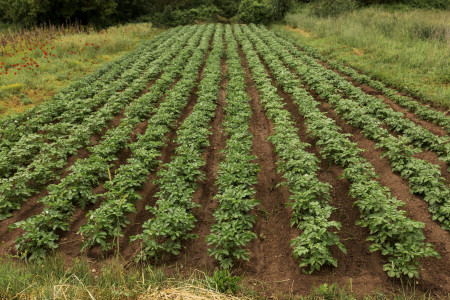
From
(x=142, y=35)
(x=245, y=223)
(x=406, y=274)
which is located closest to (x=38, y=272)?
(x=245, y=223)

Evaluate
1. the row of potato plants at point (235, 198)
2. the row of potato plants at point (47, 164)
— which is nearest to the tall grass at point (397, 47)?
the row of potato plants at point (235, 198)

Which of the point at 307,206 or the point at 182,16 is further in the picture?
the point at 182,16

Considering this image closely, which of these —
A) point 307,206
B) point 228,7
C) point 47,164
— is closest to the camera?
point 307,206

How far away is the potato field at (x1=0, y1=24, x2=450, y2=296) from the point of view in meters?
4.39

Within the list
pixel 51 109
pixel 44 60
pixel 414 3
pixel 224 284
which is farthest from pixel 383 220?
pixel 414 3

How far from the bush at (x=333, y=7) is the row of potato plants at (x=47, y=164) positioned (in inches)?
921

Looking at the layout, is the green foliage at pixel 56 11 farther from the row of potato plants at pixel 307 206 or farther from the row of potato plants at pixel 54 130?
the row of potato plants at pixel 307 206

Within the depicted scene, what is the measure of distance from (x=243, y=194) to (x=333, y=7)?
26893 millimetres

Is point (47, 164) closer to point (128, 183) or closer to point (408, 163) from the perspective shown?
point (128, 183)

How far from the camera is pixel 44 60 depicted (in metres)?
15.1

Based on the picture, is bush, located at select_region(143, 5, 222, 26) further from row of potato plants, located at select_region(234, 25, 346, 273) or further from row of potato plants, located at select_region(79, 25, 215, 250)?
row of potato plants, located at select_region(234, 25, 346, 273)

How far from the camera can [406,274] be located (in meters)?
4.23

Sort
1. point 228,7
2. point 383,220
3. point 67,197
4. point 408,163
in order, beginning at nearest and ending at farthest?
1. point 383,220
2. point 67,197
3. point 408,163
4. point 228,7

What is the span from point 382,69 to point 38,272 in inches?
578
